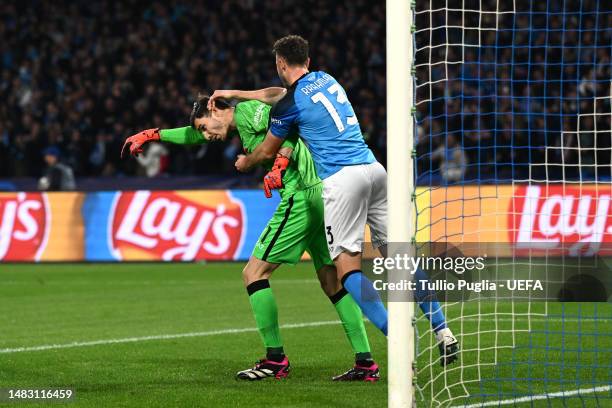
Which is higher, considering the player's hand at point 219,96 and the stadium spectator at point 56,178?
the player's hand at point 219,96

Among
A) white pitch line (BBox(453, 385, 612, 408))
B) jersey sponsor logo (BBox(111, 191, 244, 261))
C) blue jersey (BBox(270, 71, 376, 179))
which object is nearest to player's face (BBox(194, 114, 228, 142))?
blue jersey (BBox(270, 71, 376, 179))

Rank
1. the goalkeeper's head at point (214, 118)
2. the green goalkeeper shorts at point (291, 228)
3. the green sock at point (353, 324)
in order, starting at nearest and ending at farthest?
1. the green sock at point (353, 324)
2. the green goalkeeper shorts at point (291, 228)
3. the goalkeeper's head at point (214, 118)

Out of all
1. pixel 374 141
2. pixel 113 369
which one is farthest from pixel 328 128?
pixel 374 141

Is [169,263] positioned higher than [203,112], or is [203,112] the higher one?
[203,112]

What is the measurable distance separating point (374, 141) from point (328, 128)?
15.6m

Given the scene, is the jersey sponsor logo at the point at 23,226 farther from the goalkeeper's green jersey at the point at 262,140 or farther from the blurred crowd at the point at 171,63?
the goalkeeper's green jersey at the point at 262,140

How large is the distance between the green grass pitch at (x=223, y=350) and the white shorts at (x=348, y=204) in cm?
90

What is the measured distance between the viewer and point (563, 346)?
9688mm

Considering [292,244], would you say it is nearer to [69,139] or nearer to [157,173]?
[157,173]

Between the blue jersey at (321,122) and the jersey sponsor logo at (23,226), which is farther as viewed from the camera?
the jersey sponsor logo at (23,226)

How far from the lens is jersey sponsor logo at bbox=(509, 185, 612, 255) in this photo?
15.6m

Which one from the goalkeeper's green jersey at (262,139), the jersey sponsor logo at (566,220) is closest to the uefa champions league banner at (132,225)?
the jersey sponsor logo at (566,220)

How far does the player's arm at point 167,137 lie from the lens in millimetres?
8656

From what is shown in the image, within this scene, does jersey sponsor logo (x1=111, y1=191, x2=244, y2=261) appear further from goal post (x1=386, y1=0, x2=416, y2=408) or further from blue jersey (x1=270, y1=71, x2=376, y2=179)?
goal post (x1=386, y1=0, x2=416, y2=408)
